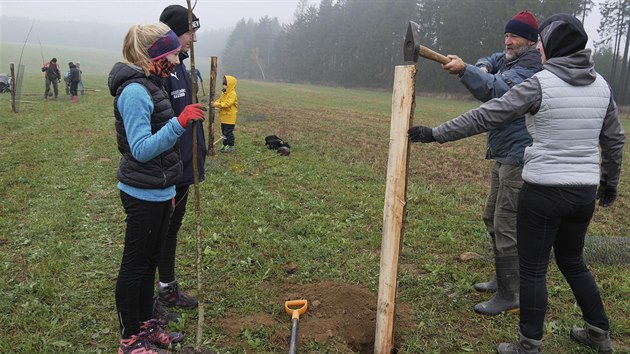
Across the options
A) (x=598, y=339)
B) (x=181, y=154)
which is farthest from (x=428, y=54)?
(x=598, y=339)

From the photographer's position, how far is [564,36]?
2.83 metres

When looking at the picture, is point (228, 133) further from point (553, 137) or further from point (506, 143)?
point (553, 137)

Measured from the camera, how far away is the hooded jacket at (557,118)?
2.81m

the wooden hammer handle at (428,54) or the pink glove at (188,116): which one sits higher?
the wooden hammer handle at (428,54)

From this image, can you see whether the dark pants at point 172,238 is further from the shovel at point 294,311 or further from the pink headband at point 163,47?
the pink headband at point 163,47

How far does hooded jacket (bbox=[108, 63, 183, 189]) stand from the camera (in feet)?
8.89

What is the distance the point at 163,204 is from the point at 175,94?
0.91m

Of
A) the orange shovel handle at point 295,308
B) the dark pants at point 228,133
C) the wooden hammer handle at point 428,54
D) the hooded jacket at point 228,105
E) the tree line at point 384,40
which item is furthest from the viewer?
the tree line at point 384,40

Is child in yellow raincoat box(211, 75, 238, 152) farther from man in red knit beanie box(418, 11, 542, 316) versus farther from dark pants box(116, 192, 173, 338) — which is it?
dark pants box(116, 192, 173, 338)

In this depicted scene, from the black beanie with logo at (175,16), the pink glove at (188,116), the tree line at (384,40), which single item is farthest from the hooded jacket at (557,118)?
the tree line at (384,40)

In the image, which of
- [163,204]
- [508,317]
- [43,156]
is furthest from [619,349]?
[43,156]

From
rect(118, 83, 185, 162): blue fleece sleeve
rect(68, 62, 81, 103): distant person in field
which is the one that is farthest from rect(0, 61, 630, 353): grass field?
rect(68, 62, 81, 103): distant person in field

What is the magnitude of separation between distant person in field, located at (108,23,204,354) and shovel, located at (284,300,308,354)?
1002 mm

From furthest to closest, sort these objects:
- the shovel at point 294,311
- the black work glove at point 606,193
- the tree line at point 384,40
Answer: the tree line at point 384,40 < the black work glove at point 606,193 < the shovel at point 294,311
